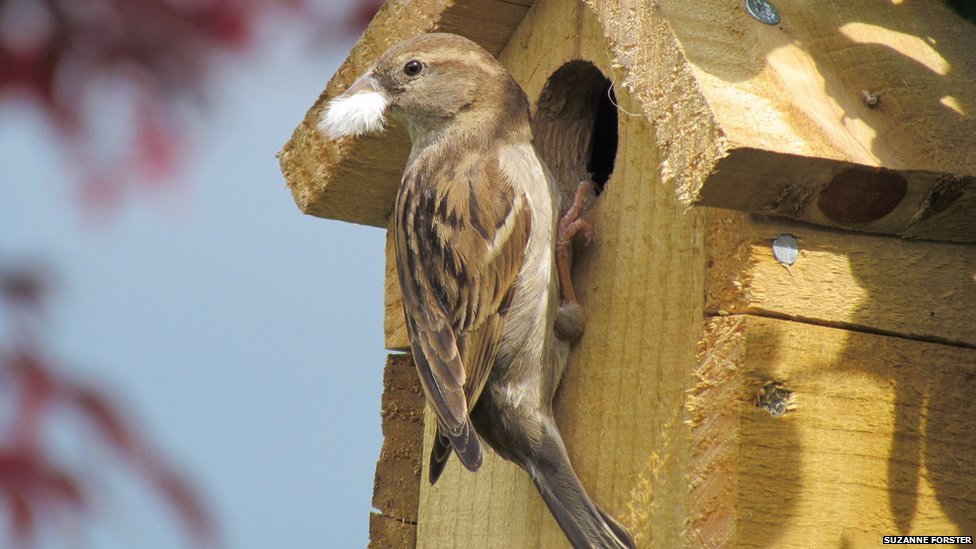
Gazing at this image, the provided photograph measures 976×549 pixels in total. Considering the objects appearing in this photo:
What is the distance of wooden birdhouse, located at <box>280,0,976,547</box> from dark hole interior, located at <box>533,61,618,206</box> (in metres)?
0.33

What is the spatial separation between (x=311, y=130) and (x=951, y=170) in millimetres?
1390

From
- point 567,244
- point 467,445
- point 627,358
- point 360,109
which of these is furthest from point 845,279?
point 360,109

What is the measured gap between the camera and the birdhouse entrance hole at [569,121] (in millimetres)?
2340

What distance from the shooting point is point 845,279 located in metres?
1.77

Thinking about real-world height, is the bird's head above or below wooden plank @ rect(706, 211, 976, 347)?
above

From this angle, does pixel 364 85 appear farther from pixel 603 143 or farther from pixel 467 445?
pixel 467 445

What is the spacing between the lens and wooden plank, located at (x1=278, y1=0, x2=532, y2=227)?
239 centimetres

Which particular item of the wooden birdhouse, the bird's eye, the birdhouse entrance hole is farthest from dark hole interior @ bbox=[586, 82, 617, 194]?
the wooden birdhouse

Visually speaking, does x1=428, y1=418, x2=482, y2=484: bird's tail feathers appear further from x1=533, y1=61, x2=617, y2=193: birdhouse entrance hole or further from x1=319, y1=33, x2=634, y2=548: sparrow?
x1=533, y1=61, x2=617, y2=193: birdhouse entrance hole

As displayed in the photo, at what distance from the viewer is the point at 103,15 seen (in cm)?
255

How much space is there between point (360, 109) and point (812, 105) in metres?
0.94

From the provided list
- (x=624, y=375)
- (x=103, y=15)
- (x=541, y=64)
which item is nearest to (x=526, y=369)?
(x=624, y=375)

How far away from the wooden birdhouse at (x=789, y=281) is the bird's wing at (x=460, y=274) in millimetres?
176

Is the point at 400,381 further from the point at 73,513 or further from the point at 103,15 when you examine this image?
the point at 103,15
